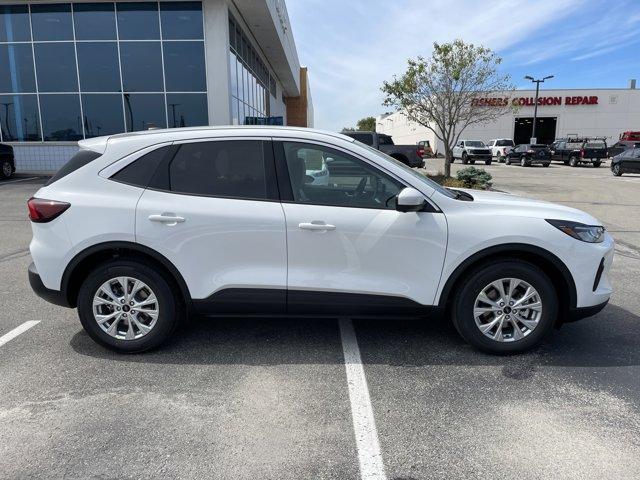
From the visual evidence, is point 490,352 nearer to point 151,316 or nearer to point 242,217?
point 242,217

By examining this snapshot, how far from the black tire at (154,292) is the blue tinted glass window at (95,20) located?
16992 mm

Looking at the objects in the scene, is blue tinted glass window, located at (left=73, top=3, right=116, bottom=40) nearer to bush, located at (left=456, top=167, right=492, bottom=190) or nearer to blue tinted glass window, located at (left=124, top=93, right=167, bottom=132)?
blue tinted glass window, located at (left=124, top=93, right=167, bottom=132)

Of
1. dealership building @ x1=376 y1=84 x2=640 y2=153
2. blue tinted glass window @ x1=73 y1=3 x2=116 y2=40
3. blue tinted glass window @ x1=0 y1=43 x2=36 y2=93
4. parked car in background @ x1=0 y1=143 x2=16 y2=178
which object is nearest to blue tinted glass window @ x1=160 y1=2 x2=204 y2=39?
blue tinted glass window @ x1=73 y1=3 x2=116 y2=40

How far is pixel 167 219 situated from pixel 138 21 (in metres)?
16.9

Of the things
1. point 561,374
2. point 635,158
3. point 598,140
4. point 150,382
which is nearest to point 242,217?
point 150,382

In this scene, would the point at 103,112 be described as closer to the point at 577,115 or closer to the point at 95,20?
the point at 95,20

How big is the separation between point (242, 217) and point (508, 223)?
200 centimetres

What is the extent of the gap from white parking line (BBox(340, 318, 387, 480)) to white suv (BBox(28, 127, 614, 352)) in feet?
1.32

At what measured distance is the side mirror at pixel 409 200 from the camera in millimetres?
3553

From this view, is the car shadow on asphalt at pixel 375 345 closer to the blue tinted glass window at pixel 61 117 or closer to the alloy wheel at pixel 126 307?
the alloy wheel at pixel 126 307

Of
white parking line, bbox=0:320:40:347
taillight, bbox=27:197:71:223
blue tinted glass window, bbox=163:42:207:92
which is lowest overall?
white parking line, bbox=0:320:40:347

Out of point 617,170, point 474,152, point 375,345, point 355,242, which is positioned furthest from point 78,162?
point 474,152

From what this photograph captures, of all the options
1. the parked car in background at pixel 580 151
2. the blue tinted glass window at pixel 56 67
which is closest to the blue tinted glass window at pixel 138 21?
the blue tinted glass window at pixel 56 67

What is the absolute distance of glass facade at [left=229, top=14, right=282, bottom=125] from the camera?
1903 cm
